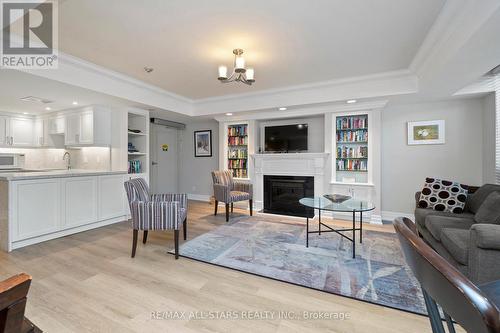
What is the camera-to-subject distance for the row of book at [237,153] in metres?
5.45

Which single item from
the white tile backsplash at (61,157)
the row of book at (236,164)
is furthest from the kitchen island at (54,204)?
the row of book at (236,164)

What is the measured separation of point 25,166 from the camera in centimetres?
560

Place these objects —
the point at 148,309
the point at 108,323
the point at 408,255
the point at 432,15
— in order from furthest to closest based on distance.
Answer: the point at 432,15
the point at 148,309
the point at 108,323
the point at 408,255

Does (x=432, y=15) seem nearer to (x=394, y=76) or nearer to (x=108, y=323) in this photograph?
(x=394, y=76)

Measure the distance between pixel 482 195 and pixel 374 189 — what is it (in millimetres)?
1548

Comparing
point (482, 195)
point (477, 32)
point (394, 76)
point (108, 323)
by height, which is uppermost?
point (394, 76)

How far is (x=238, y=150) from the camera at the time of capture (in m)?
5.54

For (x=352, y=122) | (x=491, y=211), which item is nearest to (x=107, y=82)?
(x=352, y=122)

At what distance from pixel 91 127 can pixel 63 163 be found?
1755mm

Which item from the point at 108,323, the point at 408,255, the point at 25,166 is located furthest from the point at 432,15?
the point at 25,166

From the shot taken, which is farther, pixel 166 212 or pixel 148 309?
pixel 166 212

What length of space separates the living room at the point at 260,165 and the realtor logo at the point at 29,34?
2 cm

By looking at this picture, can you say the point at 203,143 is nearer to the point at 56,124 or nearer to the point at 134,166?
the point at 134,166

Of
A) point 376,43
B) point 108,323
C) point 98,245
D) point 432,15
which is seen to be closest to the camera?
point 108,323
